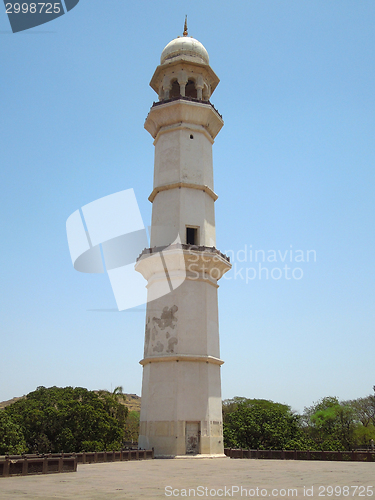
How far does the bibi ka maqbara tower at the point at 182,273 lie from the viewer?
21.3m

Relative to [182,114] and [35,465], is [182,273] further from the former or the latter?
[35,465]

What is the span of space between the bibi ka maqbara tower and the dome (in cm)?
8

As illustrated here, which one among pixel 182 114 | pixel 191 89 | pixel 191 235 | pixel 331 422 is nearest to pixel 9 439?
pixel 191 235

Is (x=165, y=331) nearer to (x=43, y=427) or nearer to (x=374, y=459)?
(x=374, y=459)

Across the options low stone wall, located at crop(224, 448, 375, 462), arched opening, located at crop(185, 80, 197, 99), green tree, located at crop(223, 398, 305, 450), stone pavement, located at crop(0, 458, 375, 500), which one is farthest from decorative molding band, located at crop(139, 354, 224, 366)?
arched opening, located at crop(185, 80, 197, 99)

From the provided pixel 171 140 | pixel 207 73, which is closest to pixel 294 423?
pixel 171 140

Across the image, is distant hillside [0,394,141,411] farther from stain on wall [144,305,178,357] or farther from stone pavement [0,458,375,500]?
stone pavement [0,458,375,500]

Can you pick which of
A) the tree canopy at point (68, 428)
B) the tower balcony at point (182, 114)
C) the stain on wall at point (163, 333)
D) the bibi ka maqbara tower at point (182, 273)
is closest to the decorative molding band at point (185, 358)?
the bibi ka maqbara tower at point (182, 273)

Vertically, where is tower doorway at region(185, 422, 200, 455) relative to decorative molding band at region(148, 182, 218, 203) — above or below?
below

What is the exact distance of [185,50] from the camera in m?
29.4

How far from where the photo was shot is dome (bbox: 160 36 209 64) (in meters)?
29.4

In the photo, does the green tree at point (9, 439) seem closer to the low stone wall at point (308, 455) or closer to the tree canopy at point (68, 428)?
the tree canopy at point (68, 428)

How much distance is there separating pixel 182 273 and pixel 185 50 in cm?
1581

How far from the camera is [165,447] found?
20672 mm
